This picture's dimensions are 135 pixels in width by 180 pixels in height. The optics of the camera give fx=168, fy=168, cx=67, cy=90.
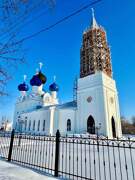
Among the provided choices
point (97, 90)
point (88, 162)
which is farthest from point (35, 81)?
point (88, 162)

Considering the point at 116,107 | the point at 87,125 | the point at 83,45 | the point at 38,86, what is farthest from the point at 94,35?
the point at 38,86

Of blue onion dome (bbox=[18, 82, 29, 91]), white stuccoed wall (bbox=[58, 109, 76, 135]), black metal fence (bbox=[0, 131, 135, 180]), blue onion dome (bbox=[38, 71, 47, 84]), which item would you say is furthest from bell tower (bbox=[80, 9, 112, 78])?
black metal fence (bbox=[0, 131, 135, 180])

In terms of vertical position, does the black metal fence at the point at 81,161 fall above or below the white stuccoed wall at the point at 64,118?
below

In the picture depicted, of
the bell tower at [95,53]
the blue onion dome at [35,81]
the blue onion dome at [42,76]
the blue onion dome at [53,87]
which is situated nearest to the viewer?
the bell tower at [95,53]

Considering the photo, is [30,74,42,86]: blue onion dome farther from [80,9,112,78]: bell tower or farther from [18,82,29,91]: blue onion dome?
[80,9,112,78]: bell tower

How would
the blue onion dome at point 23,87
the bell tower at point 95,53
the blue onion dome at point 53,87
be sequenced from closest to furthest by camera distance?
the bell tower at point 95,53 < the blue onion dome at point 23,87 < the blue onion dome at point 53,87

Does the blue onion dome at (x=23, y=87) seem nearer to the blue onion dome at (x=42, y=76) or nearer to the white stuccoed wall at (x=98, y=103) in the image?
the blue onion dome at (x=42, y=76)

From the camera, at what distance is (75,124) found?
30.5 meters

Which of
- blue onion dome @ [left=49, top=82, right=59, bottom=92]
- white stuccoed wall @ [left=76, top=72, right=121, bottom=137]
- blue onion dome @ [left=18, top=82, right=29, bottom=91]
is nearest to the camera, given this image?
white stuccoed wall @ [left=76, top=72, right=121, bottom=137]

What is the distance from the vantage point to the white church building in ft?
92.0

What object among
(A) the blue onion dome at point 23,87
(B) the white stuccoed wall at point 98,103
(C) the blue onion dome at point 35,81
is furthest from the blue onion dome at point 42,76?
(B) the white stuccoed wall at point 98,103

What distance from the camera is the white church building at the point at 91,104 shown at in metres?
28.0

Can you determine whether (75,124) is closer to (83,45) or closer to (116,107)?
(116,107)

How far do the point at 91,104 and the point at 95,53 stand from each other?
10.1 m
